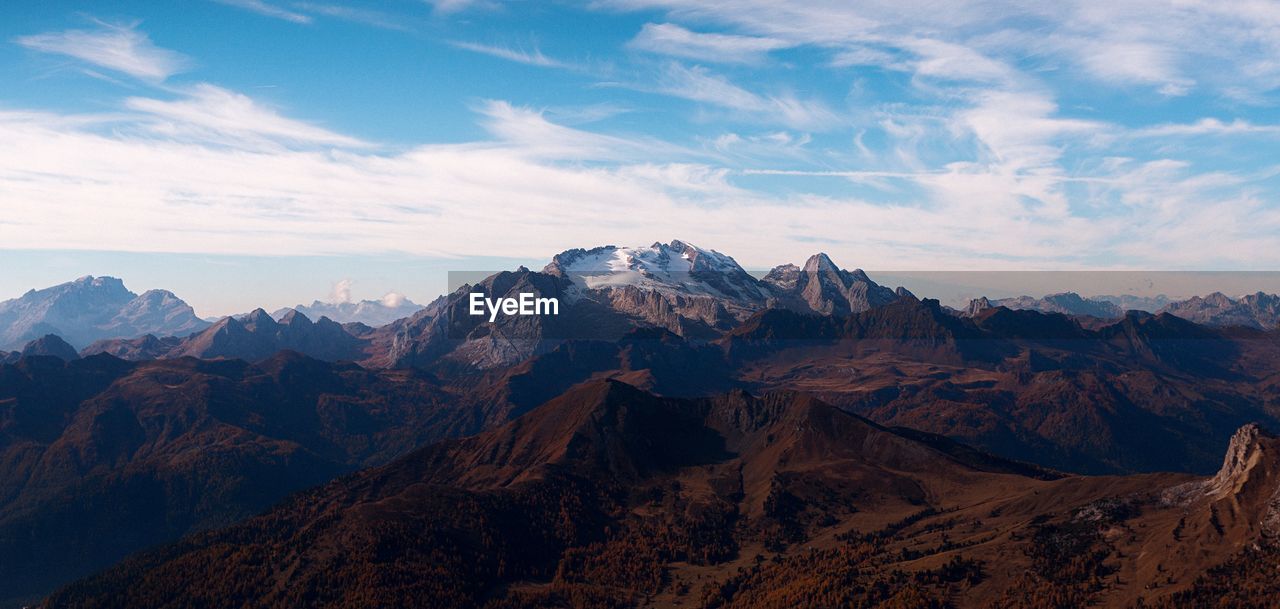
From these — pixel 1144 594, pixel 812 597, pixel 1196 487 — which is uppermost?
pixel 1196 487

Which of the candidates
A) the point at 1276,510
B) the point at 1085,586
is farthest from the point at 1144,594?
the point at 1276,510

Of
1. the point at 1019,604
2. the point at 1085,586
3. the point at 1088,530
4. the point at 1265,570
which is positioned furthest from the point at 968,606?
the point at 1265,570

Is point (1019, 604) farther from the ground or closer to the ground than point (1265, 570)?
closer to the ground

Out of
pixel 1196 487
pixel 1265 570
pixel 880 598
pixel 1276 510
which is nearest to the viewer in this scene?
pixel 1265 570

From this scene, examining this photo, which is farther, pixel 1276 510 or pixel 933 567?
pixel 933 567

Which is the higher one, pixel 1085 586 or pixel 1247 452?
pixel 1247 452

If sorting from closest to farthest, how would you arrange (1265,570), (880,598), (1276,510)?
(1265,570) → (1276,510) → (880,598)

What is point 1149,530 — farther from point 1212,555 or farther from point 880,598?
point 880,598

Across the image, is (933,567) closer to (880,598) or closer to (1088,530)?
(880,598)

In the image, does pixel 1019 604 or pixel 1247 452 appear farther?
pixel 1247 452
